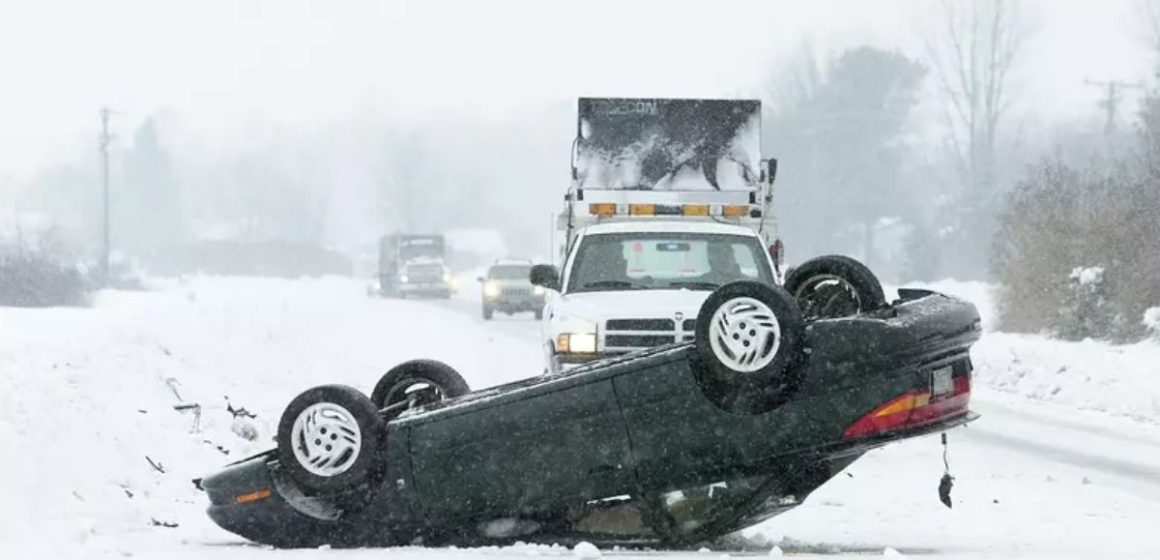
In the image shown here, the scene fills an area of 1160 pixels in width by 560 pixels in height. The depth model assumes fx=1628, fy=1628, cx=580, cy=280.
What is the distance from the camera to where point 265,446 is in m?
13.4

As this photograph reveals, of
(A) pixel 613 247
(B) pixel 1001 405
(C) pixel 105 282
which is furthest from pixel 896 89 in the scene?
(A) pixel 613 247

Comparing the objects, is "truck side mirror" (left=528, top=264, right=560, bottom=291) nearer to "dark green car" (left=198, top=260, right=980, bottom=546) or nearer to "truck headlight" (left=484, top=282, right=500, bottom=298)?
"dark green car" (left=198, top=260, right=980, bottom=546)

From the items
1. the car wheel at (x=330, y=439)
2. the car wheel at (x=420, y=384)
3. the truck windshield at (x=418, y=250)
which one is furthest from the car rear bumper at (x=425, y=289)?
the car wheel at (x=330, y=439)

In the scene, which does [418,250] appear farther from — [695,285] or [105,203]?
[695,285]

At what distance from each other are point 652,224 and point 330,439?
6722mm

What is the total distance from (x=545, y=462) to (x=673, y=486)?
638 millimetres

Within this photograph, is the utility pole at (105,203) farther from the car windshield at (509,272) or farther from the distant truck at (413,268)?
the car windshield at (509,272)

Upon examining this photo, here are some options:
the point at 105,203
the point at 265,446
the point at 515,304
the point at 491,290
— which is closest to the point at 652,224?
the point at 265,446

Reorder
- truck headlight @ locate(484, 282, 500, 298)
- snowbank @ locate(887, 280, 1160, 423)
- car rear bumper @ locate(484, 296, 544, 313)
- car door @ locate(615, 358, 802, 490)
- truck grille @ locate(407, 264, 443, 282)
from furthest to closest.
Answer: truck grille @ locate(407, 264, 443, 282)
car rear bumper @ locate(484, 296, 544, 313)
truck headlight @ locate(484, 282, 500, 298)
snowbank @ locate(887, 280, 1160, 423)
car door @ locate(615, 358, 802, 490)

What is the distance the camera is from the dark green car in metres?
7.72

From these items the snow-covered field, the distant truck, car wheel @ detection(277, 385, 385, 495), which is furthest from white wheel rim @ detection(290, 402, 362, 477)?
the distant truck

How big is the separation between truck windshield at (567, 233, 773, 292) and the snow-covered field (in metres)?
1.99

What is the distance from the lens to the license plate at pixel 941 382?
791 centimetres

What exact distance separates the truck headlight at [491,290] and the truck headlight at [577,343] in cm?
3450
